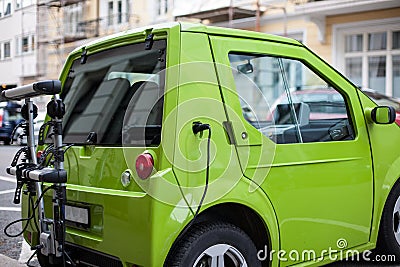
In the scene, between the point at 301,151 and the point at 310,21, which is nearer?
the point at 301,151

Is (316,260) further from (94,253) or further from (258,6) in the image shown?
(258,6)

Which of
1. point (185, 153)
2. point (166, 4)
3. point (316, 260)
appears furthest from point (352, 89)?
point (166, 4)

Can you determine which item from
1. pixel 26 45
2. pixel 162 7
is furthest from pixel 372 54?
pixel 26 45

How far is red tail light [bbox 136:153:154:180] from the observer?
3.30m

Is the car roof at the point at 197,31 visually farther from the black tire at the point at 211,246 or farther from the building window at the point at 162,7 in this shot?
the building window at the point at 162,7

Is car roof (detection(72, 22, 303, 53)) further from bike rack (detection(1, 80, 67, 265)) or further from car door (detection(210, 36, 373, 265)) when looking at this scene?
bike rack (detection(1, 80, 67, 265))

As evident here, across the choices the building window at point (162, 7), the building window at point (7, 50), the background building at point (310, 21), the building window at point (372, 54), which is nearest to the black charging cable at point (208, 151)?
the background building at point (310, 21)

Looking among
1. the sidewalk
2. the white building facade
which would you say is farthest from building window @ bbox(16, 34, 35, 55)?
the sidewalk

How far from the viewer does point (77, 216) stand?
3.76m

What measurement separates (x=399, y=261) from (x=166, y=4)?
69.6 feet

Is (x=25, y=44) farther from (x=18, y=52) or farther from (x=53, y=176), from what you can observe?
(x=53, y=176)

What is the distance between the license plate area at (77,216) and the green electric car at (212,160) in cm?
1

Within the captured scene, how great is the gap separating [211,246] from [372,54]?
52.0 ft

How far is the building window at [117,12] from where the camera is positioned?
27.2 m
